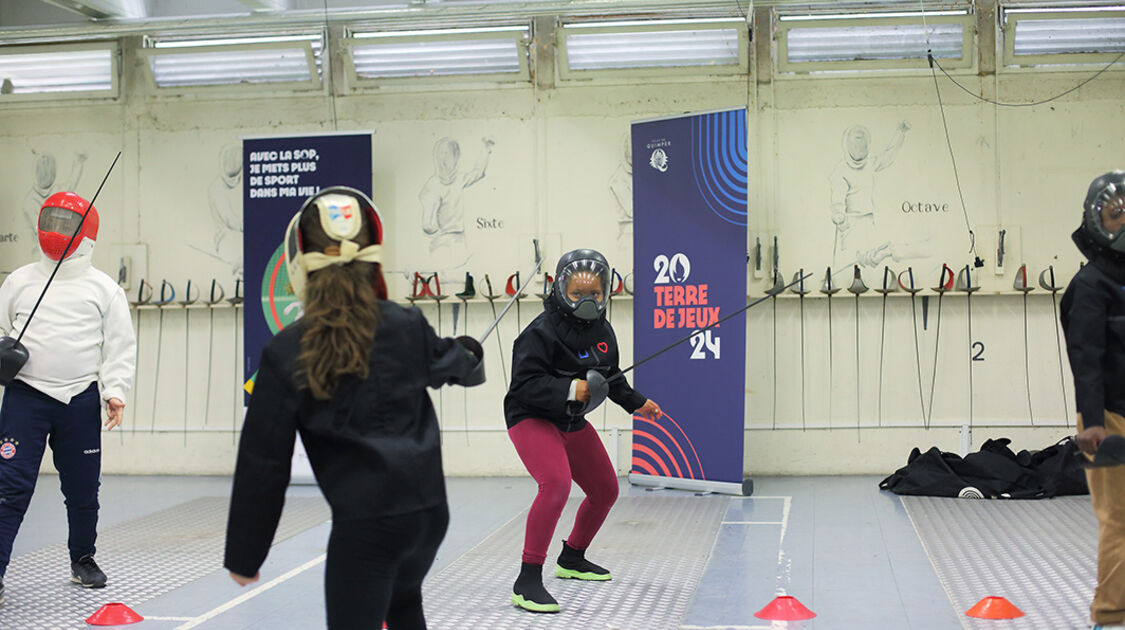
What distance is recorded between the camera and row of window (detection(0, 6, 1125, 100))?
287 inches

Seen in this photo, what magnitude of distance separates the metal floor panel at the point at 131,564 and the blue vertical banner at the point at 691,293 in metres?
2.38

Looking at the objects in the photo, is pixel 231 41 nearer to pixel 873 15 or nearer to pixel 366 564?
pixel 873 15

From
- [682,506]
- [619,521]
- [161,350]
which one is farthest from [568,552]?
[161,350]

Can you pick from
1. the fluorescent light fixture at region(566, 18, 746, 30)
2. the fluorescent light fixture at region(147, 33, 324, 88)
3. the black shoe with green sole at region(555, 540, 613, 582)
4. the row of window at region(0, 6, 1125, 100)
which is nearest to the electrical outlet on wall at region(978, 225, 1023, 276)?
the row of window at region(0, 6, 1125, 100)

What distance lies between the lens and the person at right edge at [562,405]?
398 centimetres

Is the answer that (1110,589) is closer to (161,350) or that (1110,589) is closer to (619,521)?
(619,521)

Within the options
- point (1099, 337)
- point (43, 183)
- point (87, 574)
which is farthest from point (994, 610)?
point (43, 183)

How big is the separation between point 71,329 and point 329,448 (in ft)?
9.02

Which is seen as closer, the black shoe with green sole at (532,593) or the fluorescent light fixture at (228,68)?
the black shoe with green sole at (532,593)

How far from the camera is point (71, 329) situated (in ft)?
13.8

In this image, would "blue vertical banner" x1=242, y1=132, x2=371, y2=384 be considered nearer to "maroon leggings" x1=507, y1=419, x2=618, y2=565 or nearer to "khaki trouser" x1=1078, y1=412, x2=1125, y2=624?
"maroon leggings" x1=507, y1=419, x2=618, y2=565

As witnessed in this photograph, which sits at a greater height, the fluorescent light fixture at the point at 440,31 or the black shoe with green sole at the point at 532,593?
the fluorescent light fixture at the point at 440,31

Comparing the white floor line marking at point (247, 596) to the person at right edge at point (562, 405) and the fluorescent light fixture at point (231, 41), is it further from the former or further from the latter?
the fluorescent light fixture at point (231, 41)

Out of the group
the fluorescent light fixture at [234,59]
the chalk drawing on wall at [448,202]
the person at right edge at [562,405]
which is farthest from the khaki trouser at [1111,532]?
the fluorescent light fixture at [234,59]
